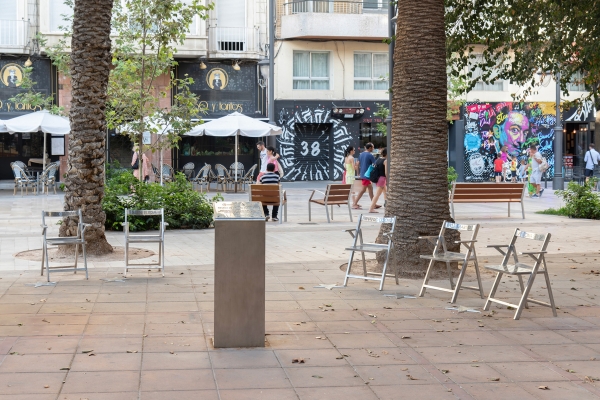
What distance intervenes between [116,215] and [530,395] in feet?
36.7

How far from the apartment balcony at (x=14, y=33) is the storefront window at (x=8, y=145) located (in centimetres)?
324

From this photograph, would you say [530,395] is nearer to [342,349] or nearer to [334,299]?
[342,349]

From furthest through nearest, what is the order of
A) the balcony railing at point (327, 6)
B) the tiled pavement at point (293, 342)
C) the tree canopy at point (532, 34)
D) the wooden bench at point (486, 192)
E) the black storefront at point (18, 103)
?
the balcony railing at point (327, 6) < the black storefront at point (18, 103) < the wooden bench at point (486, 192) < the tree canopy at point (532, 34) < the tiled pavement at point (293, 342)

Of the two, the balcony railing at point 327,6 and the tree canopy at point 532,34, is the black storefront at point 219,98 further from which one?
the tree canopy at point 532,34

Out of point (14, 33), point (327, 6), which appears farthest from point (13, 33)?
point (327, 6)

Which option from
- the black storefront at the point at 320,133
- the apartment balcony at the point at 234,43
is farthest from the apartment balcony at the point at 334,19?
the black storefront at the point at 320,133

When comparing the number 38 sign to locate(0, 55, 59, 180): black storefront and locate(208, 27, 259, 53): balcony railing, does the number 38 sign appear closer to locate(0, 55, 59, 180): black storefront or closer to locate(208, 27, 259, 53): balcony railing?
locate(208, 27, 259, 53): balcony railing

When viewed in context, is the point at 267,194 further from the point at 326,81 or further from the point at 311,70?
the point at 326,81

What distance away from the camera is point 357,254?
12727 mm

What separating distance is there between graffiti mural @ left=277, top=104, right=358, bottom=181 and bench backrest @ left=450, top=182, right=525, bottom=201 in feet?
58.3

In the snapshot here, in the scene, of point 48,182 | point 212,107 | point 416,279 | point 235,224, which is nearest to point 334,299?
point 416,279

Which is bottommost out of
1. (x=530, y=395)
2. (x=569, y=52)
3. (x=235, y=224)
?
(x=530, y=395)

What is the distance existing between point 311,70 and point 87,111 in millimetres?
24742

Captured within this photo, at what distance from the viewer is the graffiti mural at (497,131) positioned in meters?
37.6
